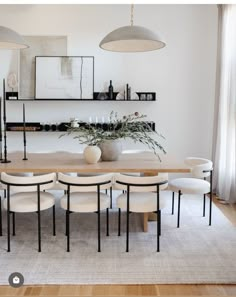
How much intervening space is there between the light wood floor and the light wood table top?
108cm

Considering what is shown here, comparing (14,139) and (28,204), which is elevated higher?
(14,139)

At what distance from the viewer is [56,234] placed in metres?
3.61

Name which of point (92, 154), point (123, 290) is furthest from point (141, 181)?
point (123, 290)

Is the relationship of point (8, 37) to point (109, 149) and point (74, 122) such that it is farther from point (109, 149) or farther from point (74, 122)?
point (74, 122)

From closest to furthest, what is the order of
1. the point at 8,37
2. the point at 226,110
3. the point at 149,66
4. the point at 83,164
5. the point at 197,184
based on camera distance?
the point at 8,37 < the point at 83,164 < the point at 197,184 < the point at 226,110 < the point at 149,66

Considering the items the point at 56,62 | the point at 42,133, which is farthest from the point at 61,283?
the point at 56,62

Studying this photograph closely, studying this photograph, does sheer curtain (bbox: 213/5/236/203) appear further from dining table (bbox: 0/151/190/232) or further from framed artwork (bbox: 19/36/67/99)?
framed artwork (bbox: 19/36/67/99)

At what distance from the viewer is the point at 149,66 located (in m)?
5.69

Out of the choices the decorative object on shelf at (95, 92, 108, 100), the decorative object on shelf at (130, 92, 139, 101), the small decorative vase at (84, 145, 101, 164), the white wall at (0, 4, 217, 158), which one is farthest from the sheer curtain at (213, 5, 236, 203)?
the small decorative vase at (84, 145, 101, 164)

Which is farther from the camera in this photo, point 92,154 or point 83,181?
point 92,154

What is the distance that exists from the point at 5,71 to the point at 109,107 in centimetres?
180

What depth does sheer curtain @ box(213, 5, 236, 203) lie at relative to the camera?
494 centimetres

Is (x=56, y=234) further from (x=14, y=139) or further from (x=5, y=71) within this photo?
(x=5, y=71)

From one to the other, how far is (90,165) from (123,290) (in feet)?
Answer: 4.34
